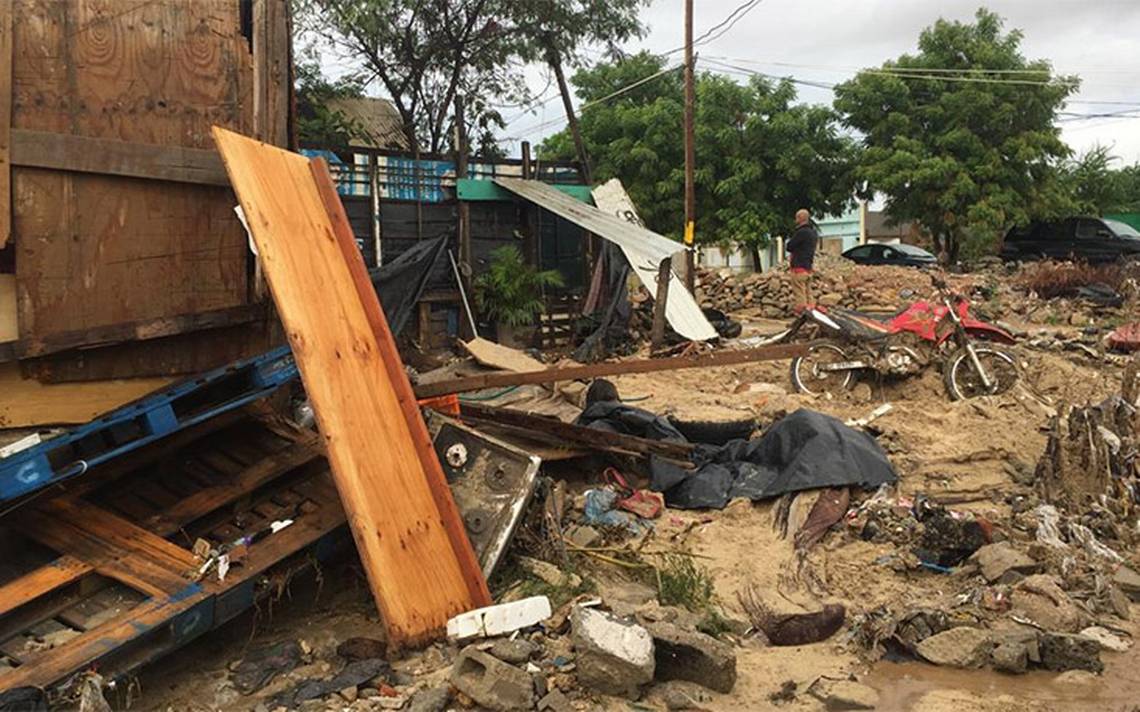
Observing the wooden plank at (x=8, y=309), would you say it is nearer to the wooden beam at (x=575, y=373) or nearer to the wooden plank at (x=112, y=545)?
the wooden plank at (x=112, y=545)

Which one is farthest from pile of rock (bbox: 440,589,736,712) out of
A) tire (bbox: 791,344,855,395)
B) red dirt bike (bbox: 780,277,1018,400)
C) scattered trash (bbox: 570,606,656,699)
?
tire (bbox: 791,344,855,395)

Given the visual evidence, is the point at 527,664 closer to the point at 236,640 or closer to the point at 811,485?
the point at 236,640

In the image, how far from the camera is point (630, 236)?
31.3 ft

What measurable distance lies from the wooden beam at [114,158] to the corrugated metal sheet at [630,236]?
543cm

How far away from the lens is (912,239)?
32188mm

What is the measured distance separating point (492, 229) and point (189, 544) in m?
8.61

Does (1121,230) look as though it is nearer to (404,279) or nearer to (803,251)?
(803,251)

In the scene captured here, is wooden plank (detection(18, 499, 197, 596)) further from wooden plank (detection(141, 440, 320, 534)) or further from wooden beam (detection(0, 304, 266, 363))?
wooden beam (detection(0, 304, 266, 363))

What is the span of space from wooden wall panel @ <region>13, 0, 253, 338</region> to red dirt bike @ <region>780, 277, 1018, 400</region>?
558 centimetres

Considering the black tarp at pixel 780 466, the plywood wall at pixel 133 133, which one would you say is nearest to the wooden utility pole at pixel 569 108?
the black tarp at pixel 780 466

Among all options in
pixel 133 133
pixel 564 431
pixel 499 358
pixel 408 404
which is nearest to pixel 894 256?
pixel 499 358

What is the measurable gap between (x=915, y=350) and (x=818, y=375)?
0.94m

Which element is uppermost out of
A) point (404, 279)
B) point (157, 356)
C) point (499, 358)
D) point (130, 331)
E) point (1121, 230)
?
point (1121, 230)

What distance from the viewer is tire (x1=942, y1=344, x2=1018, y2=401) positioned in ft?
26.5
